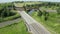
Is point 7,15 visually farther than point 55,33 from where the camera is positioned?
Yes

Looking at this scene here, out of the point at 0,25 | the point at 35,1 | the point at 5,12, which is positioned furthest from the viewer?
the point at 35,1

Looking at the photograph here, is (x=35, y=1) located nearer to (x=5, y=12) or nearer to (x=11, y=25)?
(x=5, y=12)

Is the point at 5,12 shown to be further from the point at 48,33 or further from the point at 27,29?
the point at 48,33

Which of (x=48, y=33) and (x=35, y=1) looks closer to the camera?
(x=48, y=33)

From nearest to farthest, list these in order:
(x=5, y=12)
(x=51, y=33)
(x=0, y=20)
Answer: (x=51, y=33) → (x=0, y=20) → (x=5, y=12)

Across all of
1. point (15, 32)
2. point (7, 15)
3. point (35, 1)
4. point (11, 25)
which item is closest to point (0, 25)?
point (11, 25)

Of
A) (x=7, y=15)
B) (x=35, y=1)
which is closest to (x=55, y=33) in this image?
(x=7, y=15)

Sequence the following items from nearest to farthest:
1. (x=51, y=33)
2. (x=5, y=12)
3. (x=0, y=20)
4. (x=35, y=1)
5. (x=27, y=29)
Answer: (x=51, y=33) < (x=27, y=29) < (x=0, y=20) < (x=5, y=12) < (x=35, y=1)

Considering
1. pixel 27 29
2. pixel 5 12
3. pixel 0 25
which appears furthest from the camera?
pixel 5 12
